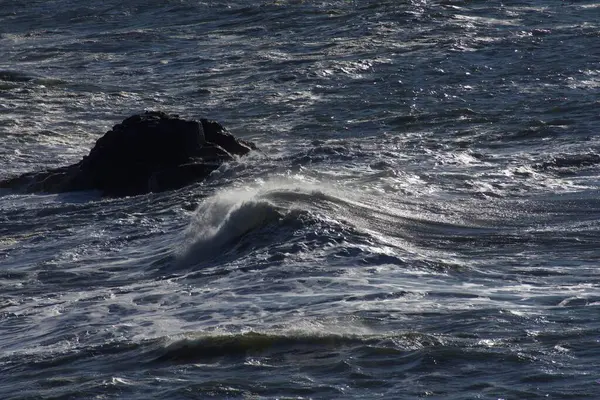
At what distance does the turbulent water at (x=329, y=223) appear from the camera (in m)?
7.36

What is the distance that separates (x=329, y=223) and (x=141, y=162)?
3895 mm

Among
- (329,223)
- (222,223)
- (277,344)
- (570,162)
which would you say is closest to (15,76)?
(570,162)

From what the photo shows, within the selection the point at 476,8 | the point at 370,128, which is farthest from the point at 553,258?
the point at 476,8

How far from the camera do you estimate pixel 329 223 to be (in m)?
10.9

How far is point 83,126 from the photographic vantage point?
60.0ft

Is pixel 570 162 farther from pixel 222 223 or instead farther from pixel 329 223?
pixel 222 223

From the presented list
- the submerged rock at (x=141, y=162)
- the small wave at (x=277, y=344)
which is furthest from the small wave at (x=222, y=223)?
the small wave at (x=277, y=344)

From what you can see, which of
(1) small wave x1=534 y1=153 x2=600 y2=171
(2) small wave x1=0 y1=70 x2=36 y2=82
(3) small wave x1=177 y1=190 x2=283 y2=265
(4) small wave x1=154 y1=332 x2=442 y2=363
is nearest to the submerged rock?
(3) small wave x1=177 y1=190 x2=283 y2=265

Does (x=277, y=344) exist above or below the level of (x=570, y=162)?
above

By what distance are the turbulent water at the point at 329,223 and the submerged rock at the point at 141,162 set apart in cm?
31

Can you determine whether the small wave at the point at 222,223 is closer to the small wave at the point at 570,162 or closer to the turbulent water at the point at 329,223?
the turbulent water at the point at 329,223

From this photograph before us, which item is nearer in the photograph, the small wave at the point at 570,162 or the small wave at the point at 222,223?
the small wave at the point at 222,223

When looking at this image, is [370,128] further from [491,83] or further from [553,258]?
[553,258]

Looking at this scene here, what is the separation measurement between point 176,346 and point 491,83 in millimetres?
12108
